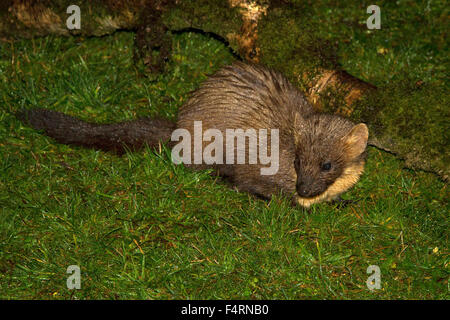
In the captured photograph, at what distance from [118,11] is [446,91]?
3677 millimetres

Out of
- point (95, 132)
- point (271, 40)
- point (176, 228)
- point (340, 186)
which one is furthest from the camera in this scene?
point (271, 40)

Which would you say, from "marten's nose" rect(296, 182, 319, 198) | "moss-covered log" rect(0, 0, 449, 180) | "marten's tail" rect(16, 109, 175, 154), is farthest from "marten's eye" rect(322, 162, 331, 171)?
"marten's tail" rect(16, 109, 175, 154)

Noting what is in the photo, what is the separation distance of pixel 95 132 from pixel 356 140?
2626mm

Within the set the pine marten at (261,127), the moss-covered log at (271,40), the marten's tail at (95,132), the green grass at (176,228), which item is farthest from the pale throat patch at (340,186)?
the marten's tail at (95,132)

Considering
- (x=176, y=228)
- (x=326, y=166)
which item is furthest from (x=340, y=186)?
(x=176, y=228)

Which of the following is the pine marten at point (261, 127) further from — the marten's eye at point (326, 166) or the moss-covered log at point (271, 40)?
the moss-covered log at point (271, 40)

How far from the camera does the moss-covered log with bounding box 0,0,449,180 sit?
494 cm

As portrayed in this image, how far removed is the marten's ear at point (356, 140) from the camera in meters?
4.68

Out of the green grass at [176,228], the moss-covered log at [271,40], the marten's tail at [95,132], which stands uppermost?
the moss-covered log at [271,40]

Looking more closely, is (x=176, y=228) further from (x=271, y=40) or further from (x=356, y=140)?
(x=271, y=40)

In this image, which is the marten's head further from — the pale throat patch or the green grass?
the green grass

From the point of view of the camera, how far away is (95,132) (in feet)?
17.2

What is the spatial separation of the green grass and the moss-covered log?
0.51 m
